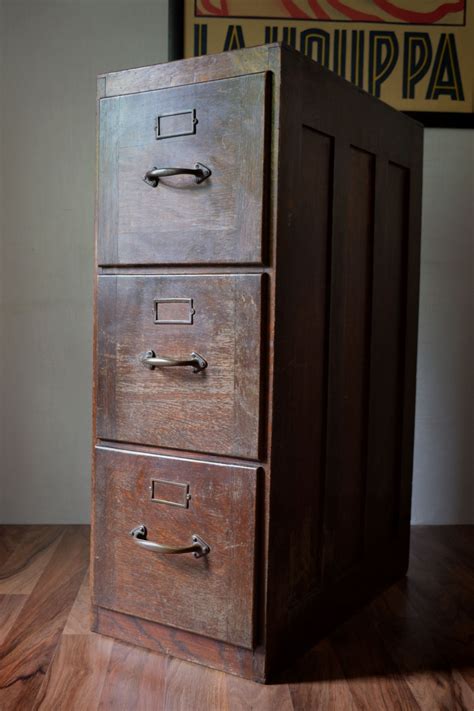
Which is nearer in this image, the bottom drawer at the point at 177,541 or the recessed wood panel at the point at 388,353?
the bottom drawer at the point at 177,541

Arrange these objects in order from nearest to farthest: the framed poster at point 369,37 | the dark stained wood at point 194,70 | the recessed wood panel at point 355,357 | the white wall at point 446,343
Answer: the dark stained wood at point 194,70 → the recessed wood panel at point 355,357 → the framed poster at point 369,37 → the white wall at point 446,343

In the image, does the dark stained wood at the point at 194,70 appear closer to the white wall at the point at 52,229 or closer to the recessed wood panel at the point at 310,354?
the recessed wood panel at the point at 310,354

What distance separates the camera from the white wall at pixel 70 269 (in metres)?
2.13

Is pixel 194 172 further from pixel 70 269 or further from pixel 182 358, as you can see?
pixel 70 269

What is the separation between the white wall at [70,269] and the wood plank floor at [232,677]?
413mm

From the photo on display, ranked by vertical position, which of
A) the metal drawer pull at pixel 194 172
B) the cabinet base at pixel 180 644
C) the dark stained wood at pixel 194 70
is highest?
the dark stained wood at pixel 194 70

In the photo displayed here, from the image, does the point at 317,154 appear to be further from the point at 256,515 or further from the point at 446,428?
the point at 446,428

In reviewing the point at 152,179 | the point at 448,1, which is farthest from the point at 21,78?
the point at 448,1

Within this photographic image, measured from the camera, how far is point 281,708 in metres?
1.28

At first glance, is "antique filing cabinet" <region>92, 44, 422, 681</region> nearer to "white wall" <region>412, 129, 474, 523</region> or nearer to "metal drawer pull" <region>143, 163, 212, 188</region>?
"metal drawer pull" <region>143, 163, 212, 188</region>

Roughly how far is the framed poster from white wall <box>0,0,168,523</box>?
0.43 feet

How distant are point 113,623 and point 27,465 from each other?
79 cm

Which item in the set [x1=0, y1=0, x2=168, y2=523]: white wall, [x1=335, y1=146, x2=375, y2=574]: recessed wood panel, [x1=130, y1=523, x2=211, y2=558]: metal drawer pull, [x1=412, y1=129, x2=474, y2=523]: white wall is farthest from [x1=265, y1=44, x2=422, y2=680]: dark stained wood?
[x1=0, y1=0, x2=168, y2=523]: white wall

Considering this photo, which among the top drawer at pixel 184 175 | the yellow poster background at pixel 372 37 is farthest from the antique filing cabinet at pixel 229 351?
the yellow poster background at pixel 372 37
